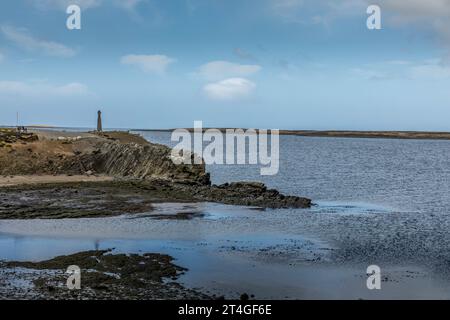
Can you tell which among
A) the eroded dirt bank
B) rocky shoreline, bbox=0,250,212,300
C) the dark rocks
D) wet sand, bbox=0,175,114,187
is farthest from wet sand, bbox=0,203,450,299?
wet sand, bbox=0,175,114,187

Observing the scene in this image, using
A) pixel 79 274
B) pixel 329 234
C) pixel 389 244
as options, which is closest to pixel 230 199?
pixel 329 234


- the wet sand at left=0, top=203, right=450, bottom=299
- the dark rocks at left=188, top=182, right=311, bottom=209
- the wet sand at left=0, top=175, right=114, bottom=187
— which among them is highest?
the wet sand at left=0, top=175, right=114, bottom=187

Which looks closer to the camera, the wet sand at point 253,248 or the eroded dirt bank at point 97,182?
the wet sand at point 253,248

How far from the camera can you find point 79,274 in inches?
540

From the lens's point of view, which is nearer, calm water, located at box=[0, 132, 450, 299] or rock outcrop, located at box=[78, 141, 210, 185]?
calm water, located at box=[0, 132, 450, 299]

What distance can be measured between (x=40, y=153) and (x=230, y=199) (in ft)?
61.0

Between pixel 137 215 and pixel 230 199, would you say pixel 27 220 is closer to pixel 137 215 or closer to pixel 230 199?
pixel 137 215

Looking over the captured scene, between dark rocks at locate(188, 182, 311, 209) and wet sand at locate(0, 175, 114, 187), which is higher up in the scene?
wet sand at locate(0, 175, 114, 187)

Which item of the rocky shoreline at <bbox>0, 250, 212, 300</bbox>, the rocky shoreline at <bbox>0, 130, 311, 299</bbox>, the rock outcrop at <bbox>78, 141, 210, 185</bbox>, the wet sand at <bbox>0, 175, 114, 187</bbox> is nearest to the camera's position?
the rocky shoreline at <bbox>0, 250, 212, 300</bbox>

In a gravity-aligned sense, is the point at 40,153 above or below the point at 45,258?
above

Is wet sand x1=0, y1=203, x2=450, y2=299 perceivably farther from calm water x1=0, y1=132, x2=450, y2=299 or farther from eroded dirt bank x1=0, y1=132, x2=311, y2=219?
eroded dirt bank x1=0, y1=132, x2=311, y2=219

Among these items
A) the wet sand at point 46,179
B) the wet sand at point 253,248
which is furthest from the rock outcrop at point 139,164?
the wet sand at point 253,248

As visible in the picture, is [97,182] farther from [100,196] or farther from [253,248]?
[253,248]

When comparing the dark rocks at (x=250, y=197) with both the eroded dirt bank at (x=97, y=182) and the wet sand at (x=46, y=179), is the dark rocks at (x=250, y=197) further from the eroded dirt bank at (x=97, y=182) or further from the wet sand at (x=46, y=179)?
the wet sand at (x=46, y=179)
